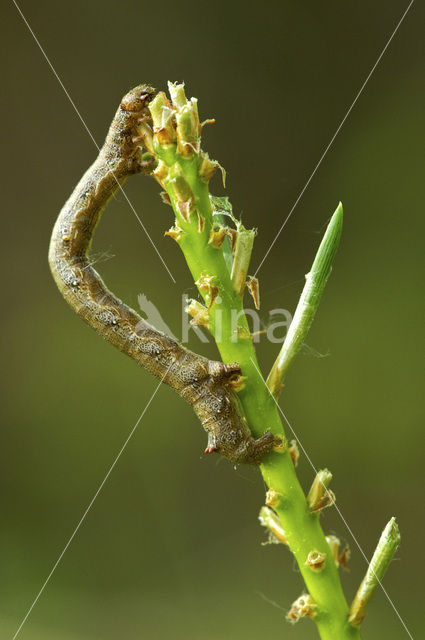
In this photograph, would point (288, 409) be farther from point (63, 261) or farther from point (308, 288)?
point (308, 288)

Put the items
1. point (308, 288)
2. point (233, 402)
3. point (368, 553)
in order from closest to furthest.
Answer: point (308, 288) → point (233, 402) → point (368, 553)

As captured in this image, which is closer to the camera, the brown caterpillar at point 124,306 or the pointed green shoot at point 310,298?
the pointed green shoot at point 310,298

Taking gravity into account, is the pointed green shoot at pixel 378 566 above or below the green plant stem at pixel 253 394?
below

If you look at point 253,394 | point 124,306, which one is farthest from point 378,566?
point 124,306

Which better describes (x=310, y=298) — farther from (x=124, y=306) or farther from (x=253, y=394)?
(x=124, y=306)

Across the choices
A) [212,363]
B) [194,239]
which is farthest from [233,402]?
[194,239]
